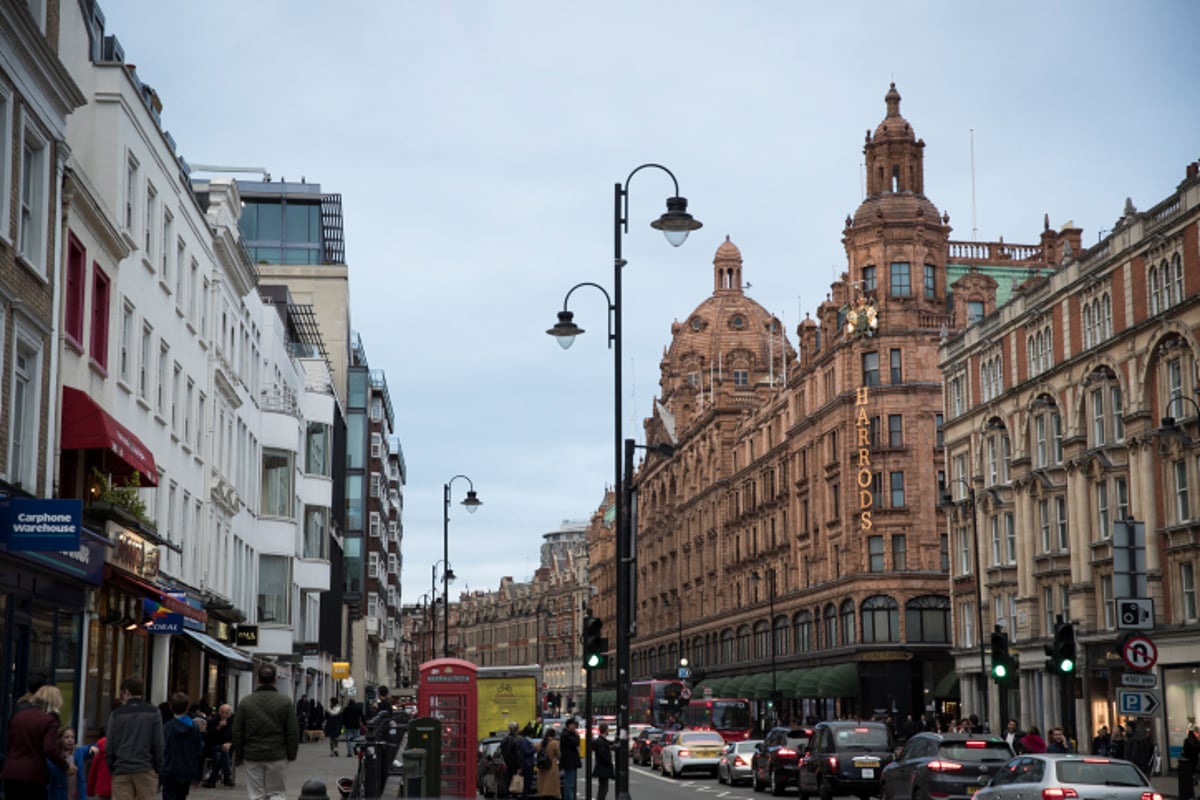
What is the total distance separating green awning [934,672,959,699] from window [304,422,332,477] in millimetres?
29618

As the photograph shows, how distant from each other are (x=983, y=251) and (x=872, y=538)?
55.0 feet

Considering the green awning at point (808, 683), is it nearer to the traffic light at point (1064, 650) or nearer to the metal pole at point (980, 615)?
the metal pole at point (980, 615)

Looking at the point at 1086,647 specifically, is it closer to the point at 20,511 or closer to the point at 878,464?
the point at 878,464

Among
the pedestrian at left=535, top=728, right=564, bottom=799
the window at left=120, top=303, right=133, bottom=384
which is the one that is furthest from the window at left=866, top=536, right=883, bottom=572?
the window at left=120, top=303, right=133, bottom=384

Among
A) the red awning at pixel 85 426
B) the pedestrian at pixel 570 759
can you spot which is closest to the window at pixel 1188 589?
the pedestrian at pixel 570 759

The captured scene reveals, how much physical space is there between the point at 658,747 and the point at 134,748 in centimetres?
4205

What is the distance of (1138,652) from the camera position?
852 inches

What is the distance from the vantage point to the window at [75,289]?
966 inches

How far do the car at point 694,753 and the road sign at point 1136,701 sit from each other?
1067 inches

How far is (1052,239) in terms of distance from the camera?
8050 cm

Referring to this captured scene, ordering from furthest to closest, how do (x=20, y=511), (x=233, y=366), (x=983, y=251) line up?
(x=983, y=251), (x=233, y=366), (x=20, y=511)

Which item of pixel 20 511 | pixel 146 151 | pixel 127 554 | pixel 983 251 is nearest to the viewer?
pixel 20 511

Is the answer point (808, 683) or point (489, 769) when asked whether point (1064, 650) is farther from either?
point (808, 683)

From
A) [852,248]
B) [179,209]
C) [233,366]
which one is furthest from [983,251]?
[179,209]
